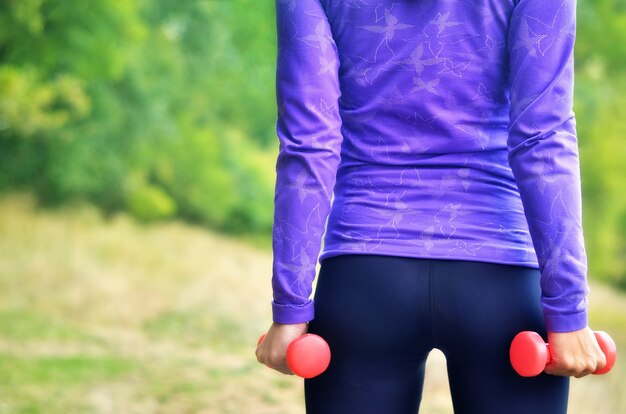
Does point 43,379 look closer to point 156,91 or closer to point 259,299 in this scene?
point 259,299

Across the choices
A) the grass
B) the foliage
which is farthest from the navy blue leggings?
the foliage

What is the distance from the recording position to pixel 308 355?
1.53 meters

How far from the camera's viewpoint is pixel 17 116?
8.91 m

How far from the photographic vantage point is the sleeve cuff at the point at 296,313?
160 centimetres

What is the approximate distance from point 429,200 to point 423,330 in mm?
224

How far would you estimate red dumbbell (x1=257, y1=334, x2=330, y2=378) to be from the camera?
4.98 feet

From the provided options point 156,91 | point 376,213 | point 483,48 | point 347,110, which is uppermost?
point 483,48

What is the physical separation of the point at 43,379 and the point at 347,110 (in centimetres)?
485

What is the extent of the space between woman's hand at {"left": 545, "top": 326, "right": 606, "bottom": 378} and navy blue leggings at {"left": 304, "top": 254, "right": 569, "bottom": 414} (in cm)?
6

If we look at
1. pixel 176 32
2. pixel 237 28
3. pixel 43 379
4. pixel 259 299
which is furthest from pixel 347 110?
pixel 176 32

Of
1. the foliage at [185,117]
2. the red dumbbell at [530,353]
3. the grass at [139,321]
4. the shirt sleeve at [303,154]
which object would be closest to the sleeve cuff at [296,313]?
the shirt sleeve at [303,154]

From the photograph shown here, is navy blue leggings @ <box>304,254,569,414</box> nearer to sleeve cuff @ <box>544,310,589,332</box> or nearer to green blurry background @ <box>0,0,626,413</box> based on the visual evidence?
sleeve cuff @ <box>544,310,589,332</box>

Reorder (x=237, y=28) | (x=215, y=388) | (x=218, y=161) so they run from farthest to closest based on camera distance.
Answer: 1. (x=218, y=161)
2. (x=237, y=28)
3. (x=215, y=388)

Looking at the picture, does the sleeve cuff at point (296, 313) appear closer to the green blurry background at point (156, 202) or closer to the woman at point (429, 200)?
the woman at point (429, 200)
